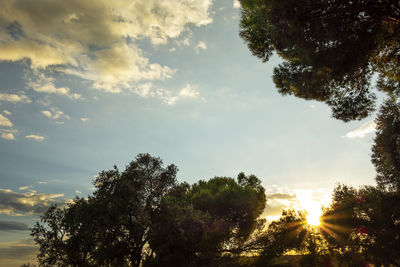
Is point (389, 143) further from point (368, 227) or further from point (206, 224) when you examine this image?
point (206, 224)

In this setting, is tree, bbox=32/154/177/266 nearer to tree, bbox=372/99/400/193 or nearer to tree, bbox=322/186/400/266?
tree, bbox=322/186/400/266

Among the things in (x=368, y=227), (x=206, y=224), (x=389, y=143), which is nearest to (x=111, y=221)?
(x=206, y=224)

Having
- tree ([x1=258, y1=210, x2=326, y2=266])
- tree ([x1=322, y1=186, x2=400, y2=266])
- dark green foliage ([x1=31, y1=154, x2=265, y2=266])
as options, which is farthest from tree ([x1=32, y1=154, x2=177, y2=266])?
tree ([x1=322, y1=186, x2=400, y2=266])

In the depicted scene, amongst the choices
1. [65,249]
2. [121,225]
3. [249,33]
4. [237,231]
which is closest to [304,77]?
[249,33]

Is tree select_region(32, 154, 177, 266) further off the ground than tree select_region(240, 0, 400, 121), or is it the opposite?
tree select_region(240, 0, 400, 121)

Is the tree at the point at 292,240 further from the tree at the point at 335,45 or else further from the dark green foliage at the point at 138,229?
the tree at the point at 335,45

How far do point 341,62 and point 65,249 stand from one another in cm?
2386

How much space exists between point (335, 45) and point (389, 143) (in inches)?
701

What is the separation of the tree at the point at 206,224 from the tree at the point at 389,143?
45.4 ft

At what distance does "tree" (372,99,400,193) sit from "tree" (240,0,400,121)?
12.1 m

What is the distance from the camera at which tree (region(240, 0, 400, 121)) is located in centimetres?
1022

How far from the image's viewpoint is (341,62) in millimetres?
11062

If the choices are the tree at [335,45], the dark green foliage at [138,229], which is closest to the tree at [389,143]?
the tree at [335,45]

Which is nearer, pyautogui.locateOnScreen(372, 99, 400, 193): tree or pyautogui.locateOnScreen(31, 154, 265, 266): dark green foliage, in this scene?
pyautogui.locateOnScreen(31, 154, 265, 266): dark green foliage
